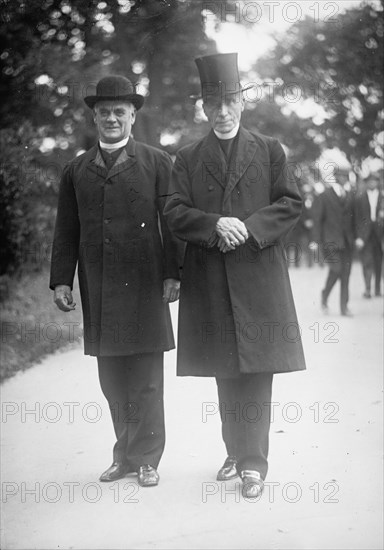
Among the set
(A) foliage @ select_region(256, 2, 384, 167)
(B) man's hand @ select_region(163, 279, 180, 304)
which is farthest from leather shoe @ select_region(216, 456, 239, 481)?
(A) foliage @ select_region(256, 2, 384, 167)

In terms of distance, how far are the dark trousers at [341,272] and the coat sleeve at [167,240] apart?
256 centimetres

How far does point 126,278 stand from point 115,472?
1.03 m

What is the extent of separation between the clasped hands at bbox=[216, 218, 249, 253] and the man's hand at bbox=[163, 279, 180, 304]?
443mm

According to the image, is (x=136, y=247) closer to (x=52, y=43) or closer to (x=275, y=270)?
(x=275, y=270)

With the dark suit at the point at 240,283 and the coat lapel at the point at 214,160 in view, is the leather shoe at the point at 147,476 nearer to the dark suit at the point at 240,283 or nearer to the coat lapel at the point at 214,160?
the dark suit at the point at 240,283


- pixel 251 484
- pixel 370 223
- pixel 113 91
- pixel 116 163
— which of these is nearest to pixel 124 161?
pixel 116 163

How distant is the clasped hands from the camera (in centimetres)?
359

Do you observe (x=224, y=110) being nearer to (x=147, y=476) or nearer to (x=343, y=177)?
(x=343, y=177)

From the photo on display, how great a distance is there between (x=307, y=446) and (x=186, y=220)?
4.89 ft

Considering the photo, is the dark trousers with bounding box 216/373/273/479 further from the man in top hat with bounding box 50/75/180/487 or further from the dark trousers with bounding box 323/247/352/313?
the dark trousers with bounding box 323/247/352/313

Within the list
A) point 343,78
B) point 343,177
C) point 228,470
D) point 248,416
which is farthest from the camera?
point 343,177

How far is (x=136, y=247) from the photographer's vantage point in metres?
3.95

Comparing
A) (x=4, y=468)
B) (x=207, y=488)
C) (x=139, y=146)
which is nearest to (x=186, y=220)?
(x=139, y=146)

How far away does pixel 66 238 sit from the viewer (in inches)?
160
